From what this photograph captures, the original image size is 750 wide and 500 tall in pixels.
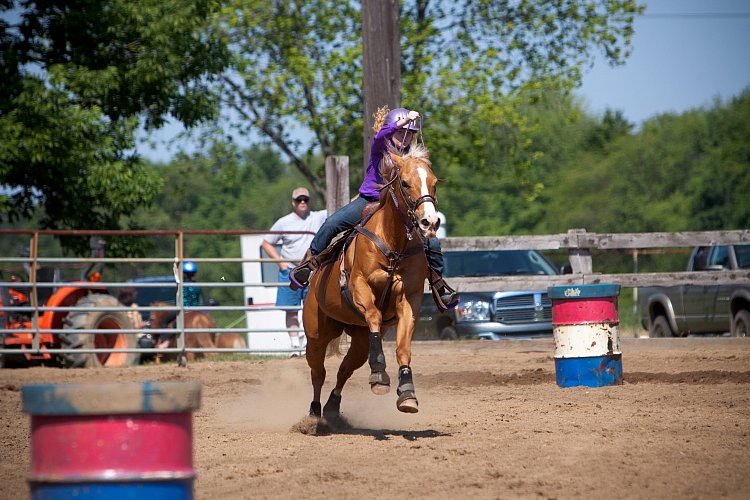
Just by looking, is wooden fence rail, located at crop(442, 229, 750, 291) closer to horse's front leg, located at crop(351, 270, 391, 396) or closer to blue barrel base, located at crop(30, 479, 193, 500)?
horse's front leg, located at crop(351, 270, 391, 396)

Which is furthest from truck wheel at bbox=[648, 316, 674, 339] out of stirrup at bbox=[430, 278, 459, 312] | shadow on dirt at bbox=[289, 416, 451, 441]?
shadow on dirt at bbox=[289, 416, 451, 441]

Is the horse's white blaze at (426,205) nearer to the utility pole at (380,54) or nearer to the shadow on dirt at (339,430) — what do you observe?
the shadow on dirt at (339,430)

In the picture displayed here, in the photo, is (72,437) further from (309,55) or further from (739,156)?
(739,156)

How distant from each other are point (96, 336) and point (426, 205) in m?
10.7

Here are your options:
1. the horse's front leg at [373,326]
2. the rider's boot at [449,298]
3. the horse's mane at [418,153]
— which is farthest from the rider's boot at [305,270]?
the horse's mane at [418,153]

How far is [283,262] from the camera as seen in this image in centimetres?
1517

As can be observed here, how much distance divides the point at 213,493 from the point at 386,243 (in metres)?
2.76

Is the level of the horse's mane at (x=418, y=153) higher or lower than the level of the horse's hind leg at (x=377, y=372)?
higher

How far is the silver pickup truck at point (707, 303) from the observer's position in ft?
49.5

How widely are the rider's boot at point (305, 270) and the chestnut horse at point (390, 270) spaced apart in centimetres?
32

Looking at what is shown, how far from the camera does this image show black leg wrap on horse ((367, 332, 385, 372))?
24.5 ft

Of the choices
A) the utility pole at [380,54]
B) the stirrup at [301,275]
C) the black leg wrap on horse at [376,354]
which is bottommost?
the black leg wrap on horse at [376,354]

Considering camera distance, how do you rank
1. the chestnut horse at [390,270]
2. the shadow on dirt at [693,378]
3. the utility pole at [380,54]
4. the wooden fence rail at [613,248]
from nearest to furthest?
the chestnut horse at [390,270] < the shadow on dirt at [693,378] < the utility pole at [380,54] < the wooden fence rail at [613,248]

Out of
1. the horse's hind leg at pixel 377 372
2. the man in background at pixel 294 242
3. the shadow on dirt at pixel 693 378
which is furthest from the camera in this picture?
the man in background at pixel 294 242
